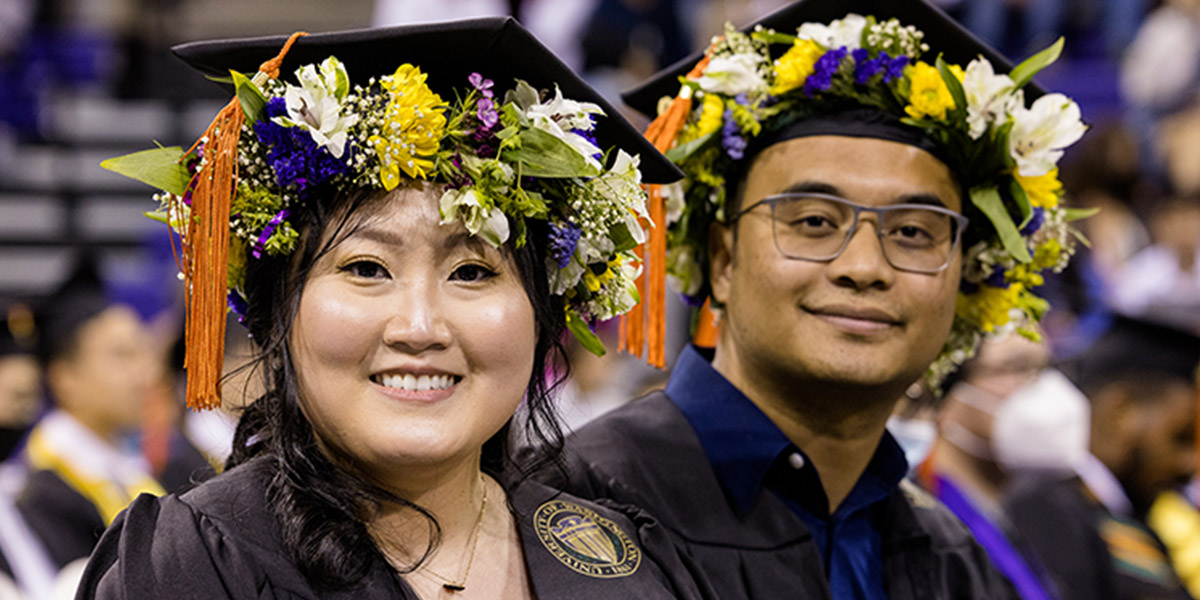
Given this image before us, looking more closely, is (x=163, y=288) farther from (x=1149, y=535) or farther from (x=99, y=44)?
(x=1149, y=535)

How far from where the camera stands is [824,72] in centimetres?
286

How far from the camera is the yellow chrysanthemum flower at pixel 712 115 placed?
2.94m

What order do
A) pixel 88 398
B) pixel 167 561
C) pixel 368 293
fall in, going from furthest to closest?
pixel 88 398 → pixel 368 293 → pixel 167 561

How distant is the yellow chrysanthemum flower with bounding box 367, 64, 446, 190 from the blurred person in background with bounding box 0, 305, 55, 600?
3.76m

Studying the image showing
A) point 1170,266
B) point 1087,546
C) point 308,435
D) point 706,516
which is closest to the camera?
point 308,435

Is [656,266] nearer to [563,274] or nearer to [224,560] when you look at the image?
[563,274]

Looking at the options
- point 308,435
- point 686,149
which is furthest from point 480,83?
point 686,149

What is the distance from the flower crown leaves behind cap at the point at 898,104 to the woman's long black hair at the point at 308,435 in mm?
917

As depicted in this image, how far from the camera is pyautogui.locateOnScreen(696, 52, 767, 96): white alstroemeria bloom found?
9.61 ft

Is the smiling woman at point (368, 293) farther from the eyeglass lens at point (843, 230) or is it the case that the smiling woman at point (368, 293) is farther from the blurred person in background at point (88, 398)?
the blurred person in background at point (88, 398)

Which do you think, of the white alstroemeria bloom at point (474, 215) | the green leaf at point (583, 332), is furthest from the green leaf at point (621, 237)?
the white alstroemeria bloom at point (474, 215)

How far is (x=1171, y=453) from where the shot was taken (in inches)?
220

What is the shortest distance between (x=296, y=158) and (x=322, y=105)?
3.6 inches

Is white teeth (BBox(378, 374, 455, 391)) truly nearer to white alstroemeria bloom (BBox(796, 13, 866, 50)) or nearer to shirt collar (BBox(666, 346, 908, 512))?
shirt collar (BBox(666, 346, 908, 512))
